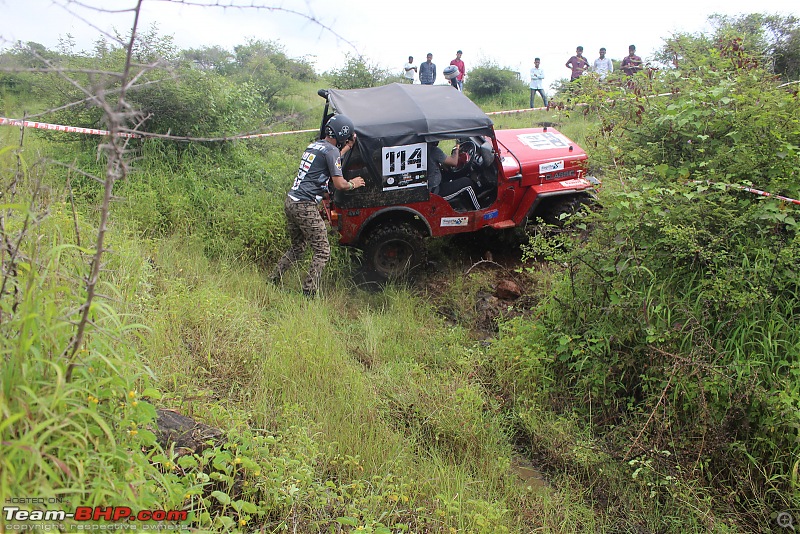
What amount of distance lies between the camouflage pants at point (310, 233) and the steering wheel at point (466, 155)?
1.81m

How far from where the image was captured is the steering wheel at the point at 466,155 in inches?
259

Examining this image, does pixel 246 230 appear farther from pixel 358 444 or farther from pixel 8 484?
pixel 8 484

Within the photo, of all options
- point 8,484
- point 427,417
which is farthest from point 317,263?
point 8,484

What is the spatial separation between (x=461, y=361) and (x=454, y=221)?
2276mm

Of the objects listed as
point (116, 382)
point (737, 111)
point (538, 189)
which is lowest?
point (116, 382)

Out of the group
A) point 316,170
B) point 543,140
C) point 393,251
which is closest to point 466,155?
point 393,251

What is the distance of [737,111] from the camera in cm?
450

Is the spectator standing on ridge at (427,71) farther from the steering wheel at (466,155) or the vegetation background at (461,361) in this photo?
the vegetation background at (461,361)

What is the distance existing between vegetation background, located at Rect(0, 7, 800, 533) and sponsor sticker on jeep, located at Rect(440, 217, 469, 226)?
91 centimetres

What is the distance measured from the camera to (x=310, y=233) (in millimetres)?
5871

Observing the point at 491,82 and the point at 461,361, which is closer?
the point at 461,361

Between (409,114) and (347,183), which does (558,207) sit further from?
(347,183)

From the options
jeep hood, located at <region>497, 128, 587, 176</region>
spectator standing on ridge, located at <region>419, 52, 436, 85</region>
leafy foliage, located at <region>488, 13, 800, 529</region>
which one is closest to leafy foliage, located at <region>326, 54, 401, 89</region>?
spectator standing on ridge, located at <region>419, 52, 436, 85</region>

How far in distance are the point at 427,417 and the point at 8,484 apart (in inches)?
108
